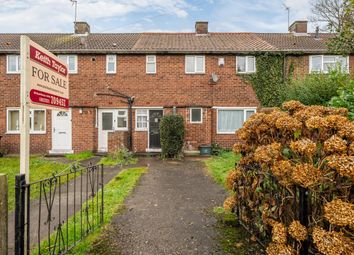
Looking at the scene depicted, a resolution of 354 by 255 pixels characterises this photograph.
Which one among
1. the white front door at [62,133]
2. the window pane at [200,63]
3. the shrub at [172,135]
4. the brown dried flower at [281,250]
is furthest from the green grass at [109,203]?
the window pane at [200,63]

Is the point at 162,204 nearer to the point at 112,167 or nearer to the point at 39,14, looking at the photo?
the point at 112,167

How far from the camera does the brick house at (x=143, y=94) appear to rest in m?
14.9

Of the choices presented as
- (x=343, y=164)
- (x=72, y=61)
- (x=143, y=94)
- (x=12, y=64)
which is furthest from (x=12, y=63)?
(x=343, y=164)

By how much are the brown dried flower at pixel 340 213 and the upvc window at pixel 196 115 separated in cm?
1252

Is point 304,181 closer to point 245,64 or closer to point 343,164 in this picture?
point 343,164

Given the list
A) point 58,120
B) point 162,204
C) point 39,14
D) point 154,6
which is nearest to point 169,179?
point 162,204

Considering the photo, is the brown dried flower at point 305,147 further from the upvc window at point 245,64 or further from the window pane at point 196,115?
the upvc window at point 245,64

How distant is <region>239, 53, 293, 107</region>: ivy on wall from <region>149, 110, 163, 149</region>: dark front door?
5200 mm

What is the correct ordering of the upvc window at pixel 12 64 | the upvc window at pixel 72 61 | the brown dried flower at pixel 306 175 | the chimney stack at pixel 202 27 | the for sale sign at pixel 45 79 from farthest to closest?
the chimney stack at pixel 202 27 < the upvc window at pixel 72 61 < the upvc window at pixel 12 64 < the for sale sign at pixel 45 79 < the brown dried flower at pixel 306 175

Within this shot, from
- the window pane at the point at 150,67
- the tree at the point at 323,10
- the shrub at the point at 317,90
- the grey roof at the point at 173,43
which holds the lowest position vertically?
the shrub at the point at 317,90

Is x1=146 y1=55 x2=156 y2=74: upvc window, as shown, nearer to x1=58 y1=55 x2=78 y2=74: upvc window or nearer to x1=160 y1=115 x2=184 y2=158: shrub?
x1=160 y1=115 x2=184 y2=158: shrub

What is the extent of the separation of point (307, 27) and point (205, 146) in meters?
A: 11.2

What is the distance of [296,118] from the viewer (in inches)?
133

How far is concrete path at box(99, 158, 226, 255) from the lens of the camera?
144 inches
